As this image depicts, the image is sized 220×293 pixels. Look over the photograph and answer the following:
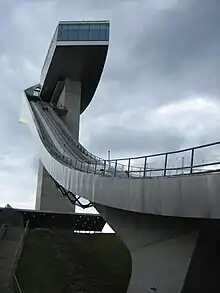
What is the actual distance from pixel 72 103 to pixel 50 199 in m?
9.51

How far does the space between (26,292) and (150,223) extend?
14.4 feet

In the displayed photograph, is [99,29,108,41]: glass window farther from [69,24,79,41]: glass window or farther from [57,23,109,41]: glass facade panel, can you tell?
[69,24,79,41]: glass window

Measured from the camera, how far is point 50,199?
39.0 metres

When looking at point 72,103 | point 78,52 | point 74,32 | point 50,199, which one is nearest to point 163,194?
point 50,199

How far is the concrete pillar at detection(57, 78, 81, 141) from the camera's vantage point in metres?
40.6

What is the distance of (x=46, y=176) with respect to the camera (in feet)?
131

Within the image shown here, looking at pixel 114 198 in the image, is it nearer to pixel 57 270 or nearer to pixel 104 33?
pixel 57 270

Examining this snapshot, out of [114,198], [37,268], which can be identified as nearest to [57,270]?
[37,268]

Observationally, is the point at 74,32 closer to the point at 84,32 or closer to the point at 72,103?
the point at 84,32

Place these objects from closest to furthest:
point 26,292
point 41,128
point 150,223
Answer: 1. point 150,223
2. point 26,292
3. point 41,128

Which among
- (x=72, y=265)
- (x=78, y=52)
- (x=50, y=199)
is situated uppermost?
(x=78, y=52)

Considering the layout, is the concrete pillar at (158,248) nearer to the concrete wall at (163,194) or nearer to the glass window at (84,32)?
the concrete wall at (163,194)

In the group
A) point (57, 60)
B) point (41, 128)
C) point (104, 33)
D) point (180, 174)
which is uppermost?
point (104, 33)

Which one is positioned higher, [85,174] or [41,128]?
[41,128]
